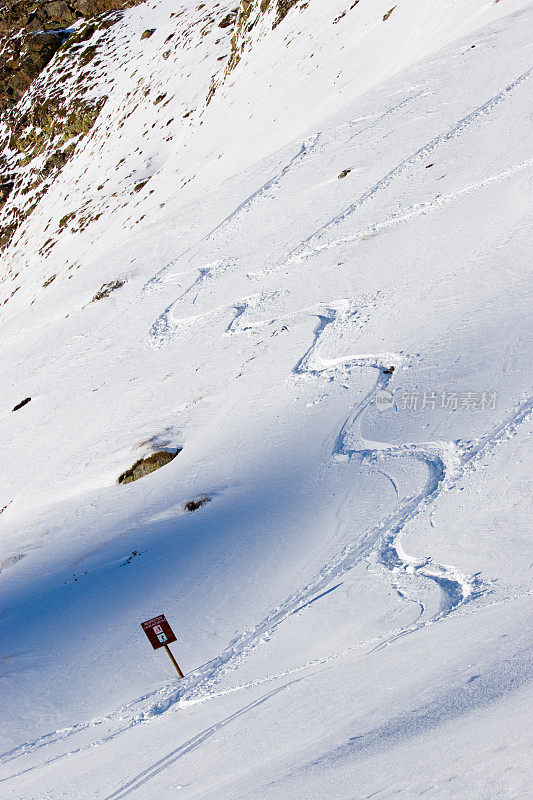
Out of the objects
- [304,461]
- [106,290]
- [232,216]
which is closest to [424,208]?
[232,216]

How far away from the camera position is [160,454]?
985cm

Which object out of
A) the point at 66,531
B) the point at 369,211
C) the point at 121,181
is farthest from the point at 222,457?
the point at 121,181

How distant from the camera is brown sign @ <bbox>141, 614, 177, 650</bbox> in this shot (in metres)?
5.92

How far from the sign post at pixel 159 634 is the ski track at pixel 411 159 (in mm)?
9219

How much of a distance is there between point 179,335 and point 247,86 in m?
15.8

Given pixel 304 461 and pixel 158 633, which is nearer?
pixel 158 633

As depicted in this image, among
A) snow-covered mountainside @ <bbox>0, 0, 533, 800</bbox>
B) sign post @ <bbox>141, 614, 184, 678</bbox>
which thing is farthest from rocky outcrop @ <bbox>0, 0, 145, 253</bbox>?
sign post @ <bbox>141, 614, 184, 678</bbox>

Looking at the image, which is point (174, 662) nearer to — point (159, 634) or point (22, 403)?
point (159, 634)

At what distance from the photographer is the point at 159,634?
5.94 metres

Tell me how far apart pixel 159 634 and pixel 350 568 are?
187 centimetres

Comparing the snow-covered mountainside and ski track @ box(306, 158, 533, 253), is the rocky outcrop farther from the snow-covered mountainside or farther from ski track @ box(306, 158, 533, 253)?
ski track @ box(306, 158, 533, 253)

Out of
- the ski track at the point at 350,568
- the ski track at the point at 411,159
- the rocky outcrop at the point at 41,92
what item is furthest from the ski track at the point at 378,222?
the rocky outcrop at the point at 41,92

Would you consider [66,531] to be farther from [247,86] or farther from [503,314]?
[247,86]

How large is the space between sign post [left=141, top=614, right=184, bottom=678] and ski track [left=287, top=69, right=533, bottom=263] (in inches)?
363
